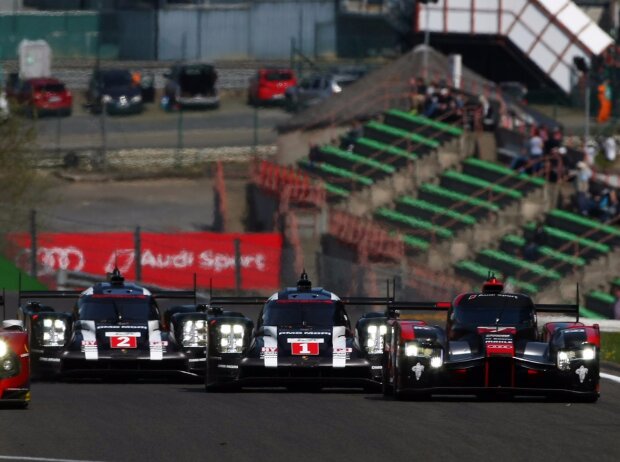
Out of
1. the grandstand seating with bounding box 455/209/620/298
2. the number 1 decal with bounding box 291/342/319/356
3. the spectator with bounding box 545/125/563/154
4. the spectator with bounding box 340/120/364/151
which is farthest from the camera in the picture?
the spectator with bounding box 340/120/364/151

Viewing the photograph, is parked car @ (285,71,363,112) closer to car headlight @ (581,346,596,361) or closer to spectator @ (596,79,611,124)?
spectator @ (596,79,611,124)

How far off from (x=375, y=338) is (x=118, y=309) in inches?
148

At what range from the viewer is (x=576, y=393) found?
2048 centimetres

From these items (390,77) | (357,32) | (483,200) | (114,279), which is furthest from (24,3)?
(114,279)

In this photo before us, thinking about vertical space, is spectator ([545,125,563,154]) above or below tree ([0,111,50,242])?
above

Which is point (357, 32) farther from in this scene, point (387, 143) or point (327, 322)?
point (327, 322)

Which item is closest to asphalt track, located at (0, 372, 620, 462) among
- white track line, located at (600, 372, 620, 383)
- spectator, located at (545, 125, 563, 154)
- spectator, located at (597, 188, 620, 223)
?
white track line, located at (600, 372, 620, 383)

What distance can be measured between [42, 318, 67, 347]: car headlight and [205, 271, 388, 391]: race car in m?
2.44

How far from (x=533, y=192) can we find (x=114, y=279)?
21.1 m

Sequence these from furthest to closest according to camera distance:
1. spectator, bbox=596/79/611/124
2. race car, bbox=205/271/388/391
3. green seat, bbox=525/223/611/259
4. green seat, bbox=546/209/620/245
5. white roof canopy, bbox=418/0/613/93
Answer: white roof canopy, bbox=418/0/613/93 < spectator, bbox=596/79/611/124 < green seat, bbox=546/209/620/245 < green seat, bbox=525/223/611/259 < race car, bbox=205/271/388/391

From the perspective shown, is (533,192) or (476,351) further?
(533,192)

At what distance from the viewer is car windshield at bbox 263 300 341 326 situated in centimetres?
2320

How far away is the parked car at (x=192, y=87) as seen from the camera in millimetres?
67000

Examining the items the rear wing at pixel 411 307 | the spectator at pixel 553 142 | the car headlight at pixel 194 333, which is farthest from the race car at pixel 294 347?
the spectator at pixel 553 142
